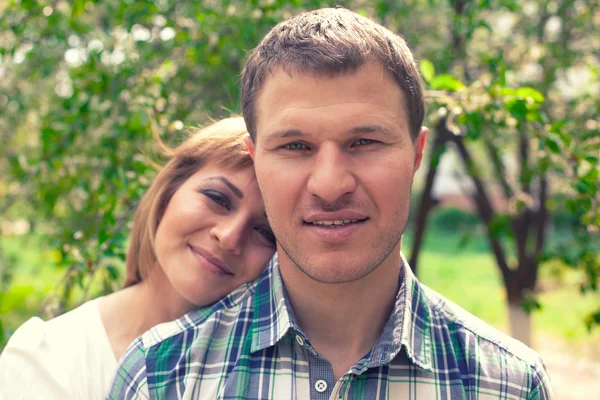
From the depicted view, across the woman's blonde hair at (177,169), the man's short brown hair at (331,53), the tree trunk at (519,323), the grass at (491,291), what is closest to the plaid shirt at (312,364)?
the man's short brown hair at (331,53)

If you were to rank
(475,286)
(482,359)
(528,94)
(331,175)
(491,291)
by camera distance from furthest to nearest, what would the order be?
(475,286) → (491,291) → (528,94) → (482,359) → (331,175)

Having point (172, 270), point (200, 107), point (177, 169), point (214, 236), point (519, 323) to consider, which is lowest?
point (519, 323)

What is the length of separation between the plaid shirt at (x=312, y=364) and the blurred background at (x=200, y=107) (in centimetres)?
68

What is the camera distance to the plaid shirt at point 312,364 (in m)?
1.68

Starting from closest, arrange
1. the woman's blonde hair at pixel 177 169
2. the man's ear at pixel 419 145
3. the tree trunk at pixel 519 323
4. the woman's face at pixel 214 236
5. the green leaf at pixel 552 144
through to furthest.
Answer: the man's ear at pixel 419 145
the woman's face at pixel 214 236
the woman's blonde hair at pixel 177 169
the green leaf at pixel 552 144
the tree trunk at pixel 519 323

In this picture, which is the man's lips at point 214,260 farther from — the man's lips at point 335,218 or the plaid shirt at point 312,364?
the man's lips at point 335,218

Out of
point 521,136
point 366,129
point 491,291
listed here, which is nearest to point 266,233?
point 366,129

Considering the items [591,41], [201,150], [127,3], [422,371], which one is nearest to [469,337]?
[422,371]

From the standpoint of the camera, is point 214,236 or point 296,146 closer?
point 296,146

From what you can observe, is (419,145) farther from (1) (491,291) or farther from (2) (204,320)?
(1) (491,291)

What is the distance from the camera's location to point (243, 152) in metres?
2.27

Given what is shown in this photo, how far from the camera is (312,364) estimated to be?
1713 mm

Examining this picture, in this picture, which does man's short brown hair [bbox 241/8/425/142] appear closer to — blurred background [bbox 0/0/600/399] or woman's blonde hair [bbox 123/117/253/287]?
woman's blonde hair [bbox 123/117/253/287]

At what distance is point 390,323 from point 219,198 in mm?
802
